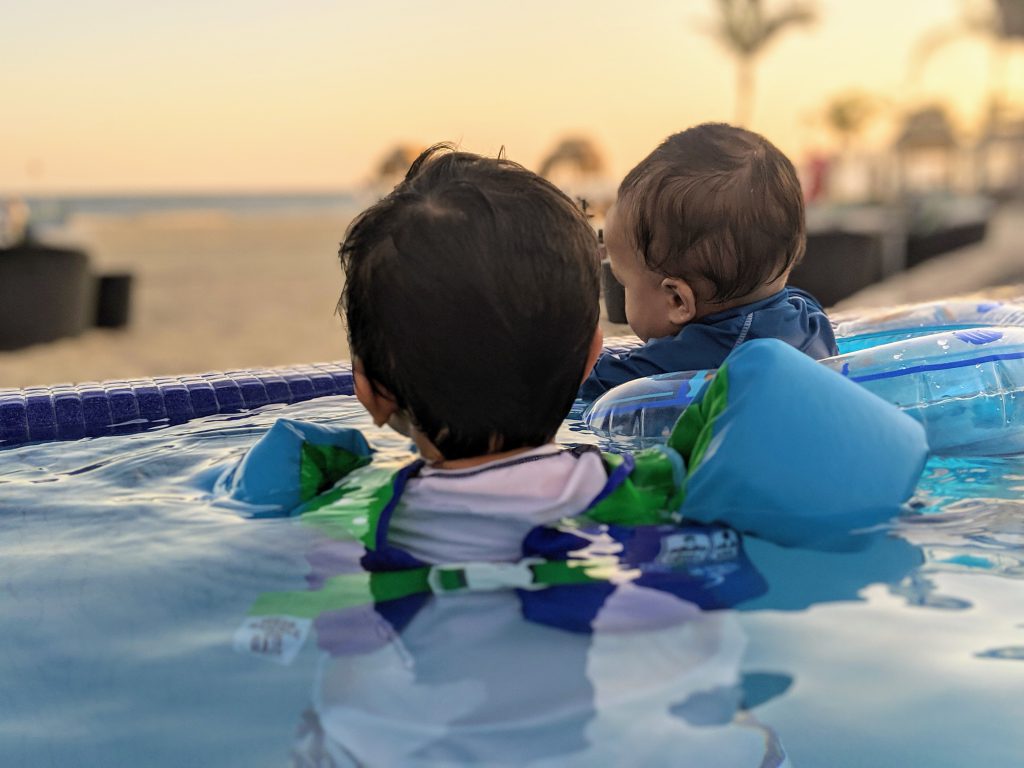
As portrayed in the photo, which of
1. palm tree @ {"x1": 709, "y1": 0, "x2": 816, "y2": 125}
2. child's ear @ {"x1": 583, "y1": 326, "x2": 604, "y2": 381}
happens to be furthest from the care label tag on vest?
palm tree @ {"x1": 709, "y1": 0, "x2": 816, "y2": 125}

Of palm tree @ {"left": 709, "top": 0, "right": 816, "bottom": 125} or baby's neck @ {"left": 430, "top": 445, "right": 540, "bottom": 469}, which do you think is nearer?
baby's neck @ {"left": 430, "top": 445, "right": 540, "bottom": 469}

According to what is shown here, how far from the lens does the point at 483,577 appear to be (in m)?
1.59

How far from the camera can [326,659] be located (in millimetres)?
1491

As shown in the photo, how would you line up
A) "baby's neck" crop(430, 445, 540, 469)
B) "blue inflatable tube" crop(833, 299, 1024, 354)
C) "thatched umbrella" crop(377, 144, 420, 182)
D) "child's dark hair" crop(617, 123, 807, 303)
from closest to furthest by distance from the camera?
1. "baby's neck" crop(430, 445, 540, 469)
2. "child's dark hair" crop(617, 123, 807, 303)
3. "blue inflatable tube" crop(833, 299, 1024, 354)
4. "thatched umbrella" crop(377, 144, 420, 182)

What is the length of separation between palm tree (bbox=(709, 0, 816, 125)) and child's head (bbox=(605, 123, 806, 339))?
38543 mm

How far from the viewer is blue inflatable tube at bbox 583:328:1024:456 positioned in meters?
2.41

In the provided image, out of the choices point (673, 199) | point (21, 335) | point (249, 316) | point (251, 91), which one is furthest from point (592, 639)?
point (251, 91)

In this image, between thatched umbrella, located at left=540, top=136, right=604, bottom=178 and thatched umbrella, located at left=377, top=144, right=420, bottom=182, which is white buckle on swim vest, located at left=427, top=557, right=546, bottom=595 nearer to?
thatched umbrella, located at left=540, top=136, right=604, bottom=178

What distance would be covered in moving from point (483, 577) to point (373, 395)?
1.05ft

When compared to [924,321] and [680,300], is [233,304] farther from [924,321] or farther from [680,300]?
[680,300]

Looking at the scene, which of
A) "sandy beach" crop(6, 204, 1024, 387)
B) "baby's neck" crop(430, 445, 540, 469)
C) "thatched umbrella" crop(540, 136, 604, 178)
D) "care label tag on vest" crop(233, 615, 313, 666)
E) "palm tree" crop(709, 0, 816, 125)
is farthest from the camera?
"palm tree" crop(709, 0, 816, 125)

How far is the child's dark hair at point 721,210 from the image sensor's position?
8.41 feet

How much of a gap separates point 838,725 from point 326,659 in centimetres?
67

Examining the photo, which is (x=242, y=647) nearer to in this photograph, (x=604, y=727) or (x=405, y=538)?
(x=405, y=538)
